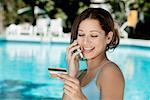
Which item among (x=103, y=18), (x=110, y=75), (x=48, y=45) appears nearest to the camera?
(x=110, y=75)

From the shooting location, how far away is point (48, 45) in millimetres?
14945

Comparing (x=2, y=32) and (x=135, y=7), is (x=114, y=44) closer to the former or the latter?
(x=2, y=32)

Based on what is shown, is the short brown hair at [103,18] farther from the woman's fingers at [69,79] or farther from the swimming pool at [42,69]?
the swimming pool at [42,69]

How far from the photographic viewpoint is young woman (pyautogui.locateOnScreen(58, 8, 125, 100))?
1624mm

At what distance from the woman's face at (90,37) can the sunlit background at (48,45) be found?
205 inches

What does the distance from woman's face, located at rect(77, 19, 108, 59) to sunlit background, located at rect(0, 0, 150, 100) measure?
17.1 ft

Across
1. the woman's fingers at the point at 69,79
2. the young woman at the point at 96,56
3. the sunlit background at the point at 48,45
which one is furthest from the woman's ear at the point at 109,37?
the sunlit background at the point at 48,45

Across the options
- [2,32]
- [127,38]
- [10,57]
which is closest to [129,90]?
Result: [10,57]

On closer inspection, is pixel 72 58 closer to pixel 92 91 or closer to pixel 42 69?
pixel 92 91

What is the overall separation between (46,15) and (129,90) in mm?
10438

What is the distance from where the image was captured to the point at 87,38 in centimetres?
172

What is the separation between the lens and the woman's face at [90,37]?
172 centimetres

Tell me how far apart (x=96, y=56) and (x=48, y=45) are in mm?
13208

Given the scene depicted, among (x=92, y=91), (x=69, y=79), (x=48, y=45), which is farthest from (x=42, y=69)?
(x=69, y=79)
